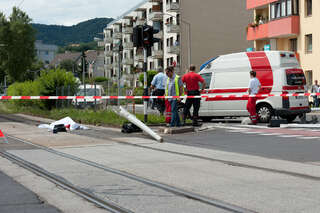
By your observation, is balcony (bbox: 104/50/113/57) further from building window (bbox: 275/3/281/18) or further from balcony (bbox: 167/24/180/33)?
building window (bbox: 275/3/281/18)

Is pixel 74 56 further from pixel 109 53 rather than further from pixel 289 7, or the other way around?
pixel 289 7

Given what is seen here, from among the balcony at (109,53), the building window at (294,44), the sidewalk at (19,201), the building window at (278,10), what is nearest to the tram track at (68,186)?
the sidewalk at (19,201)

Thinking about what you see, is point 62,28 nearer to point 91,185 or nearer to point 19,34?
point 19,34

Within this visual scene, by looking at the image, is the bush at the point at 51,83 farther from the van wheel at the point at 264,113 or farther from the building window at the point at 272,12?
the building window at the point at 272,12

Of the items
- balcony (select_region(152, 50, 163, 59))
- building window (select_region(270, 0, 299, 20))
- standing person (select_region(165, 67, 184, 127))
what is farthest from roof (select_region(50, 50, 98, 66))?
standing person (select_region(165, 67, 184, 127))

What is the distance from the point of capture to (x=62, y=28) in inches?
6841

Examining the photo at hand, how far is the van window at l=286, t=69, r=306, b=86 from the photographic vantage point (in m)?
17.8

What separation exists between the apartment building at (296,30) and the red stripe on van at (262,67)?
21.0 m

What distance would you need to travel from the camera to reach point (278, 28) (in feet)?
136

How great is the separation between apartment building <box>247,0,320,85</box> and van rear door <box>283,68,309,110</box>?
21136 mm

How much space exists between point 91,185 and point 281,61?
1234 centimetres

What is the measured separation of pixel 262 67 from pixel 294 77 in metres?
1.12

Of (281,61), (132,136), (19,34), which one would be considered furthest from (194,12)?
(132,136)

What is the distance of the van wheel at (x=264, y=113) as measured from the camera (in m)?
18.1
